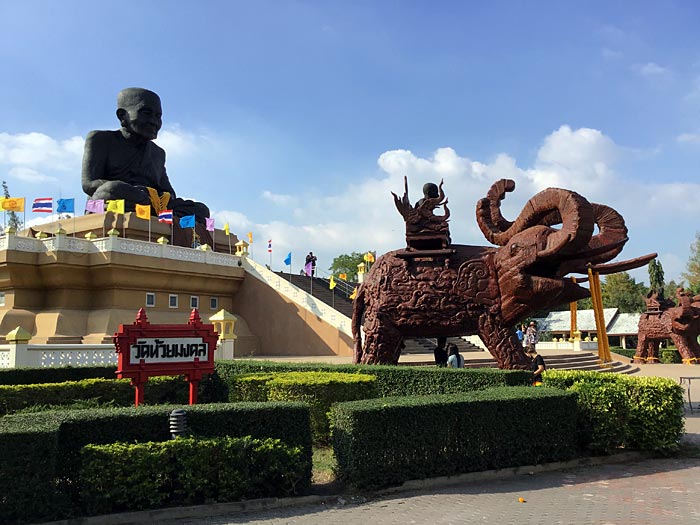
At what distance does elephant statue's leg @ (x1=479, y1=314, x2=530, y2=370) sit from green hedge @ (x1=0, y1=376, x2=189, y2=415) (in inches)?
235

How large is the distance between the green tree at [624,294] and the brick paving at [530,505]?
4923cm

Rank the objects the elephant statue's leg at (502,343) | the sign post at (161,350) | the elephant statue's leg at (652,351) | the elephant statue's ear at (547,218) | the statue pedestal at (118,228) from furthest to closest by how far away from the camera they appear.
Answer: the elephant statue's leg at (652,351)
the statue pedestal at (118,228)
the elephant statue's leg at (502,343)
the elephant statue's ear at (547,218)
the sign post at (161,350)

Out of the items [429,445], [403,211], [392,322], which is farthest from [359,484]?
[403,211]

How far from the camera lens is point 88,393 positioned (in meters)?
10.9

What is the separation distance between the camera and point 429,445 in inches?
267

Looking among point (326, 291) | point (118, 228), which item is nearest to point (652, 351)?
point (326, 291)

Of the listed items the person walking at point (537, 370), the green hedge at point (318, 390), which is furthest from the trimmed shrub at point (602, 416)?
the green hedge at point (318, 390)

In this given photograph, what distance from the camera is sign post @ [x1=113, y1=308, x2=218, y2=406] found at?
7.62 metres

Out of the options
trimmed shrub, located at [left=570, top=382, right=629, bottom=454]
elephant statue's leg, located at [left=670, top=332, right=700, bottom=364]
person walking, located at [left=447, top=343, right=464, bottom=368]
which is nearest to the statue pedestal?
person walking, located at [left=447, top=343, right=464, bottom=368]

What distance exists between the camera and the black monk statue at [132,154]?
101ft

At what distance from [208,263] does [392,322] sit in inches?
662

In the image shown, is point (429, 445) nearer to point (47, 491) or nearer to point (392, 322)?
point (47, 491)

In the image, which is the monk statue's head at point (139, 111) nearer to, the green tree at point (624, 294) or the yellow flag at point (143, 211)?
the yellow flag at point (143, 211)

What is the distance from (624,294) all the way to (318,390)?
50.1m
